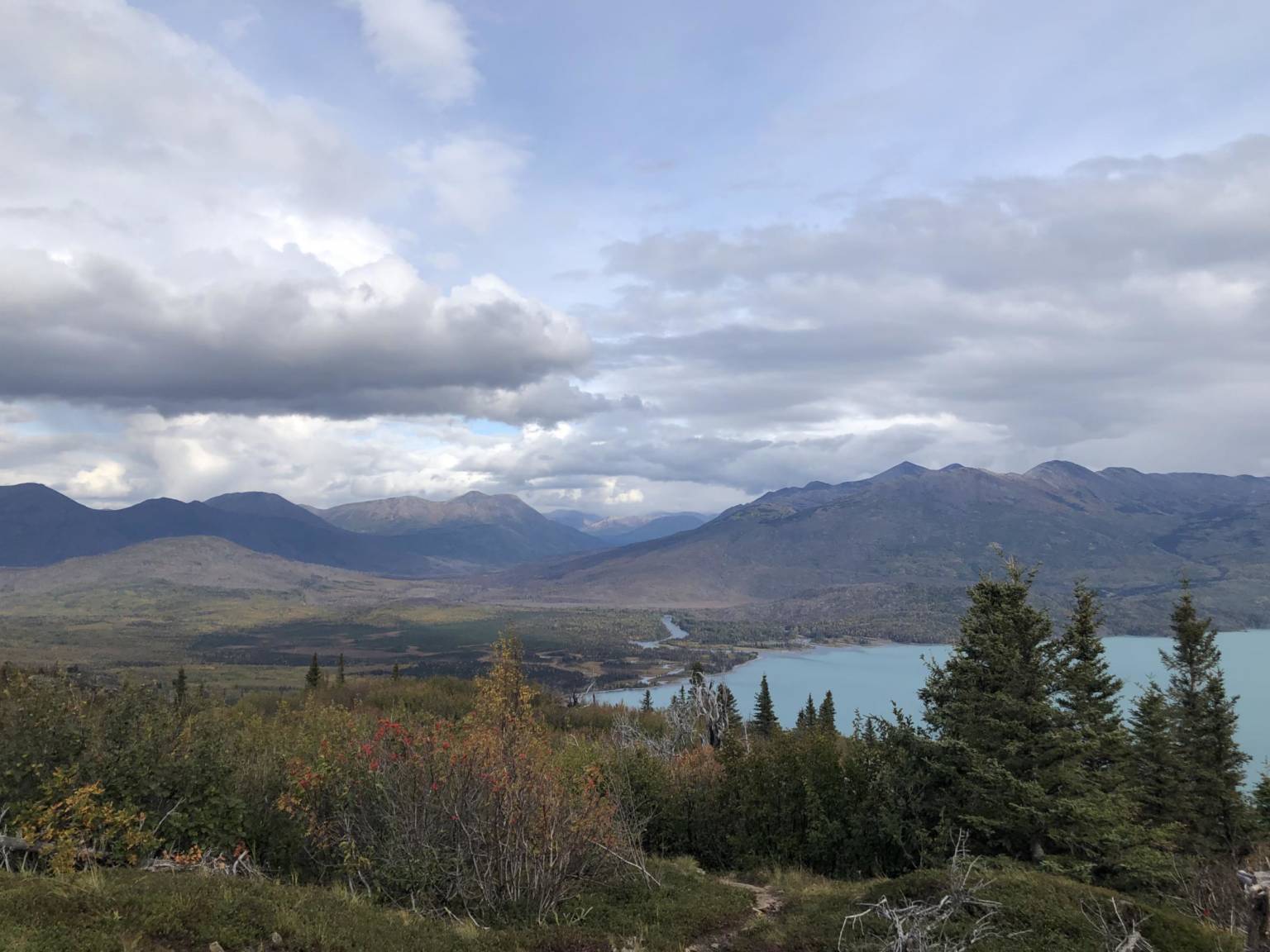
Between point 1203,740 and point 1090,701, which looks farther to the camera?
point 1203,740

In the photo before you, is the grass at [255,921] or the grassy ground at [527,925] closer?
the grass at [255,921]

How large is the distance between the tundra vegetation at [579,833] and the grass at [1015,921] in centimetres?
6

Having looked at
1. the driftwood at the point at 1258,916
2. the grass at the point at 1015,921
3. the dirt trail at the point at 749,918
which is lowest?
the dirt trail at the point at 749,918

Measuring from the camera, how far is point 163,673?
179 meters

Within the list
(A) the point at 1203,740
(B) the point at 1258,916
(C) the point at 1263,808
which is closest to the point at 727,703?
(A) the point at 1203,740

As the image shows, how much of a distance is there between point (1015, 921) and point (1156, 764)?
90.4 ft

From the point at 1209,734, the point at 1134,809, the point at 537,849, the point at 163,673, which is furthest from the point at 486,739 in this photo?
the point at 163,673

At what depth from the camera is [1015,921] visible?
1317cm

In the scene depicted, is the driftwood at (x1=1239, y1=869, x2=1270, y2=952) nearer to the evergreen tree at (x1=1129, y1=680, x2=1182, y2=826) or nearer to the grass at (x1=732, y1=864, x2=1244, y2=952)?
the grass at (x1=732, y1=864, x2=1244, y2=952)

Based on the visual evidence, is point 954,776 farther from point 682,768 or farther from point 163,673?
point 163,673

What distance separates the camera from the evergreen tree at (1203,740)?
33250 mm

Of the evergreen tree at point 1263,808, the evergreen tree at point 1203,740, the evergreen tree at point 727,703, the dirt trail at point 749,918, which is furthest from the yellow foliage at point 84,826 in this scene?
Result: the evergreen tree at point 1263,808

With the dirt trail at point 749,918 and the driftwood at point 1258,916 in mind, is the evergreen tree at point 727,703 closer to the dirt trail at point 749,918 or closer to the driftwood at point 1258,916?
the dirt trail at point 749,918

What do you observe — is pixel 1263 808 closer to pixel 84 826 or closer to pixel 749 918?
pixel 749 918
